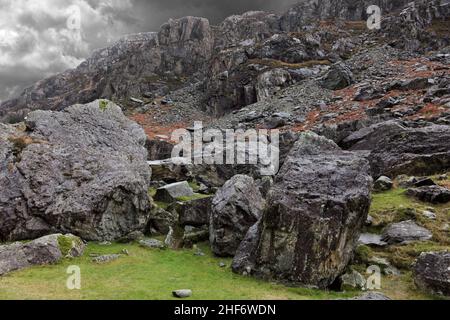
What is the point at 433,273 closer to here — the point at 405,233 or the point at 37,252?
the point at 405,233

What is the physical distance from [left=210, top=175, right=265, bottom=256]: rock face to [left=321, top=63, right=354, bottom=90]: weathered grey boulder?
234 feet

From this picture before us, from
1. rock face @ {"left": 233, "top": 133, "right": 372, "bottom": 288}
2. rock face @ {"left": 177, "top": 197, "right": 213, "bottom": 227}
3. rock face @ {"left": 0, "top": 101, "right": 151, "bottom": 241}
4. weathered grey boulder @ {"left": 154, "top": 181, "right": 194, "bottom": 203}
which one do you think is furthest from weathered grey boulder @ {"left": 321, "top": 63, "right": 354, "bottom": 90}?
rock face @ {"left": 233, "top": 133, "right": 372, "bottom": 288}

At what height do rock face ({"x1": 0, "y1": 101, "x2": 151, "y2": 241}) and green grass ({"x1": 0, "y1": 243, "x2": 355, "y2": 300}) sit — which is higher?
rock face ({"x1": 0, "y1": 101, "x2": 151, "y2": 241})

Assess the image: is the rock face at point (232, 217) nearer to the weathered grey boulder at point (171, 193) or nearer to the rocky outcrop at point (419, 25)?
the weathered grey boulder at point (171, 193)

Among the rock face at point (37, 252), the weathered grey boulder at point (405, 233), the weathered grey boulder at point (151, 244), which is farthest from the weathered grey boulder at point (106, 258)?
the weathered grey boulder at point (405, 233)

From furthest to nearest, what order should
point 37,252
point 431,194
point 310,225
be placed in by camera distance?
point 431,194 → point 37,252 → point 310,225

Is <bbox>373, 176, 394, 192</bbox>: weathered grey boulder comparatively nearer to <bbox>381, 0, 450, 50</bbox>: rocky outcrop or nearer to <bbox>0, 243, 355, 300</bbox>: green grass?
<bbox>0, 243, 355, 300</bbox>: green grass

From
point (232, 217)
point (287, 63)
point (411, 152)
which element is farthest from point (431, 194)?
point (287, 63)

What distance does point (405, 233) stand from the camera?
87.6ft

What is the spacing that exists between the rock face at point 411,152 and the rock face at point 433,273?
20205mm

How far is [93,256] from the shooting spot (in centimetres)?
2614

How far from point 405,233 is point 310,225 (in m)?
8.84

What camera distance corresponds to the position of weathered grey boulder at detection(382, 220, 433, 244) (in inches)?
1024
